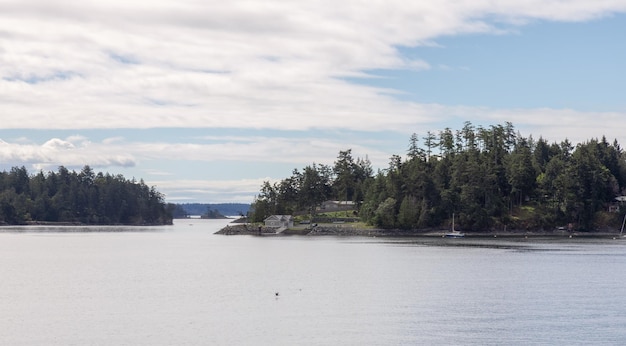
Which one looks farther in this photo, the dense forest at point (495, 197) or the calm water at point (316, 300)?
the dense forest at point (495, 197)

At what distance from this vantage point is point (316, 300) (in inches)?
2514

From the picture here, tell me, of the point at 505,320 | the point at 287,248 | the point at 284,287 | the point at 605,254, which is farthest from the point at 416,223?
the point at 505,320

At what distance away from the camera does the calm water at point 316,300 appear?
1880 inches

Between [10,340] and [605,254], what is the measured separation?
9552 cm

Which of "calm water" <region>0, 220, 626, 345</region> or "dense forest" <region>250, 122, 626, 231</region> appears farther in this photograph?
"dense forest" <region>250, 122, 626, 231</region>

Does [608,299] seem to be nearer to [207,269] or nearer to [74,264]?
[207,269]

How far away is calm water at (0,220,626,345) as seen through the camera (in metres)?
47.8

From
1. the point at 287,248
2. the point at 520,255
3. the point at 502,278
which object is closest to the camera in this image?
the point at 502,278

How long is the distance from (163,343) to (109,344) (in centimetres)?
300

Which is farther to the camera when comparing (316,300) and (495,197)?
(495,197)

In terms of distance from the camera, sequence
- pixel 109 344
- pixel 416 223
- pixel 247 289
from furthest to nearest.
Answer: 1. pixel 416 223
2. pixel 247 289
3. pixel 109 344

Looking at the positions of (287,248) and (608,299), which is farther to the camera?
(287,248)

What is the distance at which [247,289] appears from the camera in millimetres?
72188

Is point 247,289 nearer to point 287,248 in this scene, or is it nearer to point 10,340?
→ point 10,340
